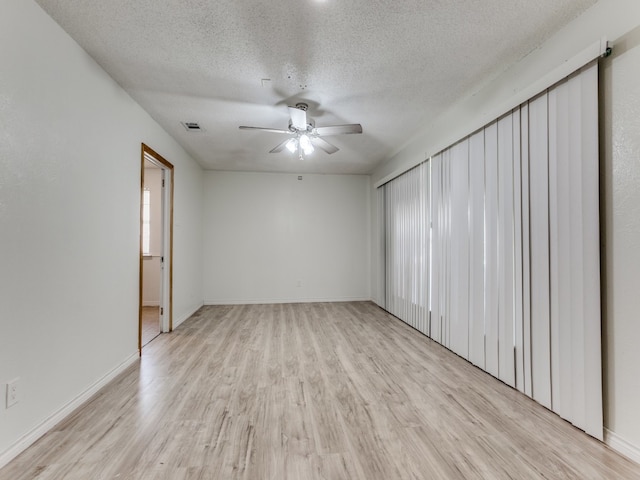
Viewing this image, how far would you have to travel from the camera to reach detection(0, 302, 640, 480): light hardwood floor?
1.58 m

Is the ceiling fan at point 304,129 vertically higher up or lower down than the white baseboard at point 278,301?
higher up

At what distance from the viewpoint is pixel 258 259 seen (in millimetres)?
6312

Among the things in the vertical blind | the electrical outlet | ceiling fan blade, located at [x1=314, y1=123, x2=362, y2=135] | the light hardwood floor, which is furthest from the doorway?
the vertical blind

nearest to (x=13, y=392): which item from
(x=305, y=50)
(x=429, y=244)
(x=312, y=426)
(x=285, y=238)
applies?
(x=312, y=426)

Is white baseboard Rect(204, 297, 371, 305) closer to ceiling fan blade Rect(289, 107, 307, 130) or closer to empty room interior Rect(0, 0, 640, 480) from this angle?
empty room interior Rect(0, 0, 640, 480)

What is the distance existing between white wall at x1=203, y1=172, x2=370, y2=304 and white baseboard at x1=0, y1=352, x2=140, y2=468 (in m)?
3.44

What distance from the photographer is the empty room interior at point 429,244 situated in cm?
168

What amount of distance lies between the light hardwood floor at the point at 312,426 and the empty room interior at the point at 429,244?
0.7 inches

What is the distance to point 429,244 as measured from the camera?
3926mm

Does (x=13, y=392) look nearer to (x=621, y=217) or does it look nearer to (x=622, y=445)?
(x=622, y=445)

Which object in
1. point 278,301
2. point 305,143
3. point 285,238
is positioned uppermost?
point 305,143

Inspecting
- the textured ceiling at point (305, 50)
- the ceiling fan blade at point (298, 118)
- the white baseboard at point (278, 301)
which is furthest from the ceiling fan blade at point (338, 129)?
the white baseboard at point (278, 301)

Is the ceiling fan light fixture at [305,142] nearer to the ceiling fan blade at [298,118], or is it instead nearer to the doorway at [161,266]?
the ceiling fan blade at [298,118]

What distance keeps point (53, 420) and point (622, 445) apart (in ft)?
11.0
